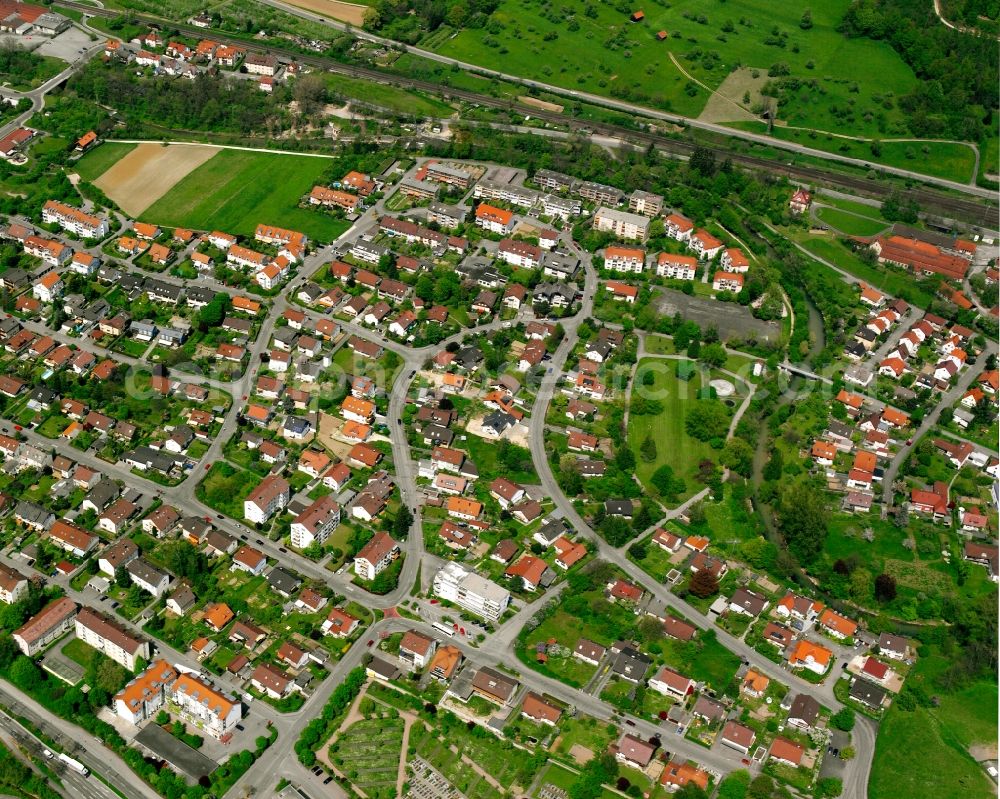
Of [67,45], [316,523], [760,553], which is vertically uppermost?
[67,45]

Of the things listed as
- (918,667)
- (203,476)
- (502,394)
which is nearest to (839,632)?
(918,667)

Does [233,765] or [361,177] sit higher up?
[361,177]

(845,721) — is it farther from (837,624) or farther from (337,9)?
(337,9)

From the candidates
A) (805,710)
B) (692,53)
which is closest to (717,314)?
(805,710)

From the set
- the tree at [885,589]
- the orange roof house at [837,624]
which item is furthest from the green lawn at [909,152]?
the orange roof house at [837,624]

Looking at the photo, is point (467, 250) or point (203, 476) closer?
point (203, 476)

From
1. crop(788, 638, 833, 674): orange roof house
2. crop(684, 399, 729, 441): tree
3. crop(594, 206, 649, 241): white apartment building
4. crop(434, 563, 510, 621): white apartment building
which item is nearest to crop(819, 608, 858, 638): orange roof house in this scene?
crop(788, 638, 833, 674): orange roof house

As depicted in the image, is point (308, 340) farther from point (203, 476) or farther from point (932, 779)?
point (932, 779)
